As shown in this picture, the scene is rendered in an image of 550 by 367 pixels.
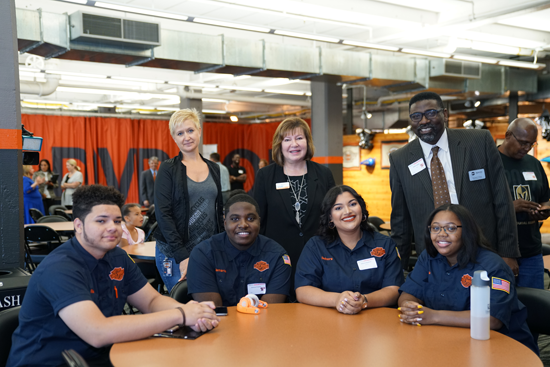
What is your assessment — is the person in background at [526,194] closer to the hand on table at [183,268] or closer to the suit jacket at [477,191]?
the suit jacket at [477,191]

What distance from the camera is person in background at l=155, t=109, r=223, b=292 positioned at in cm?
271

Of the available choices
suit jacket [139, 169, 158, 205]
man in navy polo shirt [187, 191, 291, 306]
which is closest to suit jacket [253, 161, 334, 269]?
man in navy polo shirt [187, 191, 291, 306]

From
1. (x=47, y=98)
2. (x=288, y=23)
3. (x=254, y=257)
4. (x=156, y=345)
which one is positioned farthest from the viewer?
(x=47, y=98)

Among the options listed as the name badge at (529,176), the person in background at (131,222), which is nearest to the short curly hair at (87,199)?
the name badge at (529,176)

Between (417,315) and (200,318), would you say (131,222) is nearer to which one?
(200,318)

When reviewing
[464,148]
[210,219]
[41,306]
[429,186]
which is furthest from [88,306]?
[464,148]

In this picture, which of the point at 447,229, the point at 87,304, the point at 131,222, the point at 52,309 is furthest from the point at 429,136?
the point at 131,222

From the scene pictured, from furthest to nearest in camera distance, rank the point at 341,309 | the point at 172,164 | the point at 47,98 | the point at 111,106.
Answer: the point at 111,106, the point at 47,98, the point at 172,164, the point at 341,309

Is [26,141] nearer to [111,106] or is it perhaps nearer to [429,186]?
[429,186]

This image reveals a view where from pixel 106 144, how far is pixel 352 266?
13270mm

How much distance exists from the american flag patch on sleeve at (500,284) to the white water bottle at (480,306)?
0.90 feet

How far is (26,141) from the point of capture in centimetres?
331

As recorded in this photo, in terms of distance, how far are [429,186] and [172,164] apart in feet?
4.60

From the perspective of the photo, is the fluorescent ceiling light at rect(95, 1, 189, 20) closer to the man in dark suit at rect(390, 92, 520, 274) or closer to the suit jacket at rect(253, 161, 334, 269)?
the suit jacket at rect(253, 161, 334, 269)
